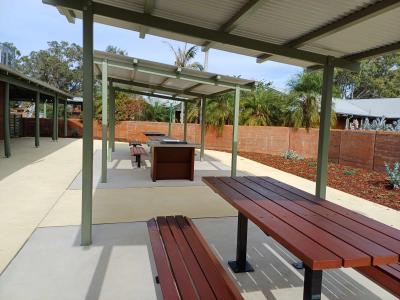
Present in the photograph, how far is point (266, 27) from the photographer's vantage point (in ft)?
12.5

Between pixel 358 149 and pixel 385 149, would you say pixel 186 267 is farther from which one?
pixel 358 149

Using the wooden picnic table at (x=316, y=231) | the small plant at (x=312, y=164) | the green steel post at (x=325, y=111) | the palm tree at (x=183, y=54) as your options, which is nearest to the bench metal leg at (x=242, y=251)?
the wooden picnic table at (x=316, y=231)

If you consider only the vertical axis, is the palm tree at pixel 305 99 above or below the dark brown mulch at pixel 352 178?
above

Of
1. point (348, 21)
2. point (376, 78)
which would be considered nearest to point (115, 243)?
point (348, 21)

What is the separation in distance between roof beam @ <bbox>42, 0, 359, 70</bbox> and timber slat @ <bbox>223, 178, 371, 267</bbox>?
201 centimetres

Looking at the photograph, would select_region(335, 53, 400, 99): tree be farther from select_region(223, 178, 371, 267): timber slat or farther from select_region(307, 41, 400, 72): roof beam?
select_region(223, 178, 371, 267): timber slat

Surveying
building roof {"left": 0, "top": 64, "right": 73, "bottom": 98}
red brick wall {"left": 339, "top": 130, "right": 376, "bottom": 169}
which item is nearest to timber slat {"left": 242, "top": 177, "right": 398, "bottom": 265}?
red brick wall {"left": 339, "top": 130, "right": 376, "bottom": 169}

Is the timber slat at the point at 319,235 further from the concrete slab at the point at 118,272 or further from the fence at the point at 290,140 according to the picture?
the fence at the point at 290,140

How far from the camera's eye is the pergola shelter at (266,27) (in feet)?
10.8

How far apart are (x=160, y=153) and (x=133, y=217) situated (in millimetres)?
3416

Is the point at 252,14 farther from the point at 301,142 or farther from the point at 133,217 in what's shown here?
the point at 301,142

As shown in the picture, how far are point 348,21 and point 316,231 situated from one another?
2.35 metres

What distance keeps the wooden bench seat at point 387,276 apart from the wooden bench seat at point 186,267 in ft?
3.54

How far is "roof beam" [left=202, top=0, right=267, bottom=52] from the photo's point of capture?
3201mm
